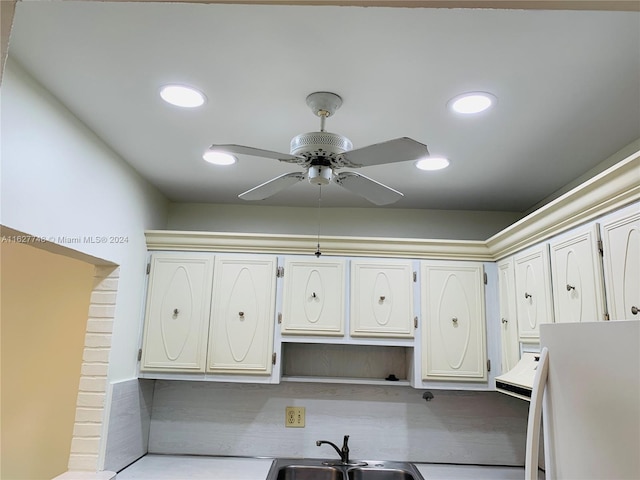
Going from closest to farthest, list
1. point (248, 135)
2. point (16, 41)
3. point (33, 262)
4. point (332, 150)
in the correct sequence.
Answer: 1. point (16, 41)
2. point (332, 150)
3. point (248, 135)
4. point (33, 262)

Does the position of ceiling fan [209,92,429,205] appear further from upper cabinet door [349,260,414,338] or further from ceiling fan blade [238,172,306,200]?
upper cabinet door [349,260,414,338]

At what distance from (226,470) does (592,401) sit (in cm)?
214

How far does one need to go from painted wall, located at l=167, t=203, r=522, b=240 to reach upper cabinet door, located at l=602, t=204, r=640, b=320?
143 centimetres

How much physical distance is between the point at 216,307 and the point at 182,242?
0.44m

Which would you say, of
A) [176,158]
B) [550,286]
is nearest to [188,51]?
[176,158]

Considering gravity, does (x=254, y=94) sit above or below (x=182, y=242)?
above

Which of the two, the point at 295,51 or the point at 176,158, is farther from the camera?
the point at 176,158

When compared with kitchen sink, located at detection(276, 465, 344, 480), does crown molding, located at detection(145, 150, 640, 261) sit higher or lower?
higher

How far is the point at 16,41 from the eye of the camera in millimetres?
1396

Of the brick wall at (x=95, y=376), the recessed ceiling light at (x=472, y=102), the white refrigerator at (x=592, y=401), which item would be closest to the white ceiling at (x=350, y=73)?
the recessed ceiling light at (x=472, y=102)

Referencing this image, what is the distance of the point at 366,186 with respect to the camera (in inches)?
72.1

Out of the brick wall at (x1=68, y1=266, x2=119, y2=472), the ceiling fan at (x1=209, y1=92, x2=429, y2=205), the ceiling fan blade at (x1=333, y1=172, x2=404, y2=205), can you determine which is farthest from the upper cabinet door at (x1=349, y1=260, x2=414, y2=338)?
the brick wall at (x1=68, y1=266, x2=119, y2=472)

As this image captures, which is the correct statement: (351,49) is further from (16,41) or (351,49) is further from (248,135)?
(16,41)

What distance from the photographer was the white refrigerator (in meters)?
0.77
